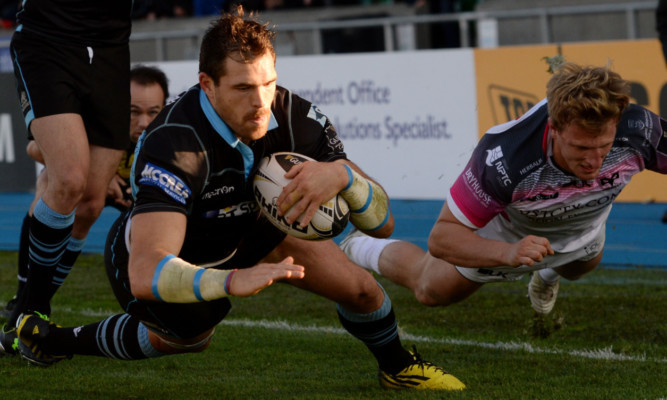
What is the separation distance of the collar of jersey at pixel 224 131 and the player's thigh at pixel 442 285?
66.4 inches

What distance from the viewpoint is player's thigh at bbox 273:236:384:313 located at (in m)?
4.48

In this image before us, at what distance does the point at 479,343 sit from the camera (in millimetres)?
5617

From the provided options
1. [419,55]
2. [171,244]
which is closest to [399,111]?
[419,55]

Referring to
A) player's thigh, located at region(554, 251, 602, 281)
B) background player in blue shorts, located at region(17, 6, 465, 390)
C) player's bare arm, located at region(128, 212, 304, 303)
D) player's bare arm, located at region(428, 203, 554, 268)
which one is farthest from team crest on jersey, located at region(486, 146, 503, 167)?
player's bare arm, located at region(128, 212, 304, 303)

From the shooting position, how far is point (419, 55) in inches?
435

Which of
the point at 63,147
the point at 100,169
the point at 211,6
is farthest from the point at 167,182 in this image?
the point at 211,6

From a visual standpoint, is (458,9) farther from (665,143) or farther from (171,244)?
(171,244)

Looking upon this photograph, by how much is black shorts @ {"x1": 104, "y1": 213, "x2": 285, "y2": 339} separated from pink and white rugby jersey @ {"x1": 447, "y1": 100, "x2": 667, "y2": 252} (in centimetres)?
90

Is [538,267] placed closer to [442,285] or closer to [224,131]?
[442,285]

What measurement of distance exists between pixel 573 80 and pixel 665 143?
57 cm

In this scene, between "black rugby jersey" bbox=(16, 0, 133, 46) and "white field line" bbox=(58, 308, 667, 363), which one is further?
"black rugby jersey" bbox=(16, 0, 133, 46)

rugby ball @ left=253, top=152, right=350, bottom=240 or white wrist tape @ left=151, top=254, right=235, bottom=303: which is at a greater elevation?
rugby ball @ left=253, top=152, right=350, bottom=240

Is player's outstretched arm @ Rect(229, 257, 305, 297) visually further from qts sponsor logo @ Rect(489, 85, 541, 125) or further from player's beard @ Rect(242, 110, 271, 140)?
qts sponsor logo @ Rect(489, 85, 541, 125)

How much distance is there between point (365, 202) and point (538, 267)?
159 cm
